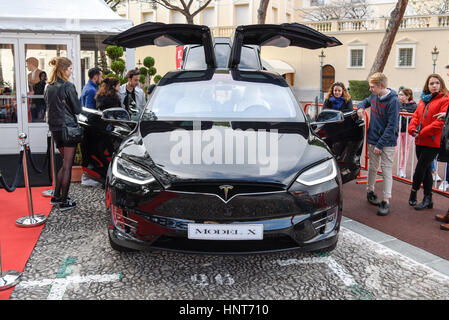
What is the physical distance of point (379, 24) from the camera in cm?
3772

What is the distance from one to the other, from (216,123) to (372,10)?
5024cm

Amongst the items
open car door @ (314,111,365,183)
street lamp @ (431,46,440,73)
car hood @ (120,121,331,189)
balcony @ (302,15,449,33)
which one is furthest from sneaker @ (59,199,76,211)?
balcony @ (302,15,449,33)

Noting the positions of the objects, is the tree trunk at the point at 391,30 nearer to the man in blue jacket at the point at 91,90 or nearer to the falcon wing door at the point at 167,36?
the falcon wing door at the point at 167,36

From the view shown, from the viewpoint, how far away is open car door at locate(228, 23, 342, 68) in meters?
5.32

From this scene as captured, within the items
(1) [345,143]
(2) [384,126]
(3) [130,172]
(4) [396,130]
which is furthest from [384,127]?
(3) [130,172]

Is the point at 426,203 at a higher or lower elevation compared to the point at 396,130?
lower

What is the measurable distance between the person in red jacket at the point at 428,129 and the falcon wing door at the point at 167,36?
9.21 ft

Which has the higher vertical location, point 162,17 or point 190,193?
point 162,17

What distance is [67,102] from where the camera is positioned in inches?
203

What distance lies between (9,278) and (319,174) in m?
2.54

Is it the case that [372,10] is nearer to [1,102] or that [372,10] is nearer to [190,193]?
[1,102]

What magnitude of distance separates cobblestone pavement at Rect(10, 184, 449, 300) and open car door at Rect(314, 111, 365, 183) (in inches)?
39.8

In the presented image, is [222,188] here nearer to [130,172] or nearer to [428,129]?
[130,172]

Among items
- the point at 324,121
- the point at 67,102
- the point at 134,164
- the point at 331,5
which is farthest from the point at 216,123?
the point at 331,5
